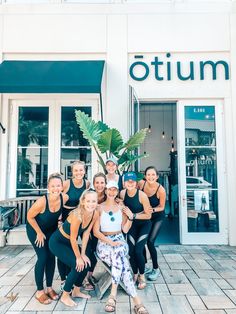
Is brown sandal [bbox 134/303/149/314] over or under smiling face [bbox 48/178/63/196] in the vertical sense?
under

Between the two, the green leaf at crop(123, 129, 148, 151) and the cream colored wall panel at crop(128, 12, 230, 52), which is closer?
the green leaf at crop(123, 129, 148, 151)

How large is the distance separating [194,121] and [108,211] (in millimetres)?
3286

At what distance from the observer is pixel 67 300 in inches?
114

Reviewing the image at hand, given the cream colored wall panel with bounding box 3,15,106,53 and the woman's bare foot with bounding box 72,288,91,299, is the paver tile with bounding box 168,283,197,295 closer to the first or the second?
the woman's bare foot with bounding box 72,288,91,299

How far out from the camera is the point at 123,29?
556 cm

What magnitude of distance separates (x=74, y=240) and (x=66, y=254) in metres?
0.20

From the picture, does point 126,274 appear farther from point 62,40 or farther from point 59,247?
point 62,40

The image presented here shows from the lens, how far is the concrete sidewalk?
2838mm

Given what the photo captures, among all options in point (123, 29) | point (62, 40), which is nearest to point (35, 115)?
point (62, 40)

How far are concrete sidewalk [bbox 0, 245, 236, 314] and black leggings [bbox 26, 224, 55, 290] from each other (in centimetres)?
27

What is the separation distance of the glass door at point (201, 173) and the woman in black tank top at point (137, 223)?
7.19ft

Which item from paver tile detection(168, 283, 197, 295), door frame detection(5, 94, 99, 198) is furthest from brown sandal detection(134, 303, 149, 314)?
door frame detection(5, 94, 99, 198)

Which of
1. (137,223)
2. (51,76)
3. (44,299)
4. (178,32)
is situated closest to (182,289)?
(137,223)

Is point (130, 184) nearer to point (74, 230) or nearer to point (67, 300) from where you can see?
point (74, 230)
